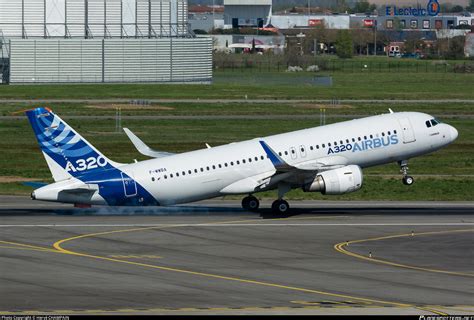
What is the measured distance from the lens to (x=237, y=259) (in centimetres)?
4784

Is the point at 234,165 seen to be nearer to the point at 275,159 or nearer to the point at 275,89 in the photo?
the point at 275,159

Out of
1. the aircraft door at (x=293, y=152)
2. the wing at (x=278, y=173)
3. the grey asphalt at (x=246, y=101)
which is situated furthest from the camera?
the grey asphalt at (x=246, y=101)

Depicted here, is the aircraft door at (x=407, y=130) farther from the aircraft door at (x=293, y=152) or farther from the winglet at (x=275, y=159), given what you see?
the winglet at (x=275, y=159)

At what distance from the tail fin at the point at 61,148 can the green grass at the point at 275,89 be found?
270 feet

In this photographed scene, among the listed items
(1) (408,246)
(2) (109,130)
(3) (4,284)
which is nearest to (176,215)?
(1) (408,246)

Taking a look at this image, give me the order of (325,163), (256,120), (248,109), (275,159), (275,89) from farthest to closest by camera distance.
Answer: (275,89), (248,109), (256,120), (325,163), (275,159)

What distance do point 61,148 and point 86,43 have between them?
364 ft

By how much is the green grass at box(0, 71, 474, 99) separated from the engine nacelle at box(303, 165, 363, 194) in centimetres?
8156

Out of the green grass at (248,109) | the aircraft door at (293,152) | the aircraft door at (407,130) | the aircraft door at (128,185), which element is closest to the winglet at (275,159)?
the aircraft door at (293,152)

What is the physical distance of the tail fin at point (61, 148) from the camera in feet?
185

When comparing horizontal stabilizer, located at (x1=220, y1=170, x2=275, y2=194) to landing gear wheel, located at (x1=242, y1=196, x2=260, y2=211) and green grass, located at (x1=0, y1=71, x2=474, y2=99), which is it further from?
green grass, located at (x1=0, y1=71, x2=474, y2=99)

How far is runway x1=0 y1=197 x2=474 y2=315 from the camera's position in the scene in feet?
127

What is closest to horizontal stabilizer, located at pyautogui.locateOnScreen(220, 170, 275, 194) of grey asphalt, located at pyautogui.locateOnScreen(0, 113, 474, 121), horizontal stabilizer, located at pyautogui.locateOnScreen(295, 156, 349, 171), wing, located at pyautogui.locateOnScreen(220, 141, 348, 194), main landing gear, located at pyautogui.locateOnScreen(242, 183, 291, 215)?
wing, located at pyautogui.locateOnScreen(220, 141, 348, 194)

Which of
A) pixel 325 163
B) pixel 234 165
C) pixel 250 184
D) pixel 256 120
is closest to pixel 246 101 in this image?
pixel 256 120
